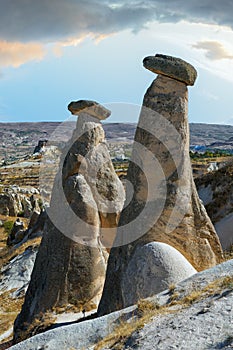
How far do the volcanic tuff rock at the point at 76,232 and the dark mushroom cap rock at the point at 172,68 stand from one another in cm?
249

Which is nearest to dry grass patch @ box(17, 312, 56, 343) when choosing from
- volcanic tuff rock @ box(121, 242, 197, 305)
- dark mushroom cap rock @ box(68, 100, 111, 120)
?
volcanic tuff rock @ box(121, 242, 197, 305)

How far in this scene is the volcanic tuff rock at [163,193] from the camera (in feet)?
23.7

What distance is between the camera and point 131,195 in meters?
7.51

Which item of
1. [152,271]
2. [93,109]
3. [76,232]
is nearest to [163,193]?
[152,271]

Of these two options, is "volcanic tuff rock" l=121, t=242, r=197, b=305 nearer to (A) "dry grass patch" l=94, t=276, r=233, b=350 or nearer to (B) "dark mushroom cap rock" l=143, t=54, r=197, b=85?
(A) "dry grass patch" l=94, t=276, r=233, b=350

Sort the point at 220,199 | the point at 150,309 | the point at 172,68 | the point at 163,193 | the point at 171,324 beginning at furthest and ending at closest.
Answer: the point at 220,199
the point at 172,68
the point at 163,193
the point at 150,309
the point at 171,324

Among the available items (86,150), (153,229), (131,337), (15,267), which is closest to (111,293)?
(153,229)

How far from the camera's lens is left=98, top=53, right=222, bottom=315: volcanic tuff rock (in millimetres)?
7227

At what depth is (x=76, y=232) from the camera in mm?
9000

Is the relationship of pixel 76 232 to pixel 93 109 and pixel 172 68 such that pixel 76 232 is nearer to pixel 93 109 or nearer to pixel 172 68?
pixel 93 109

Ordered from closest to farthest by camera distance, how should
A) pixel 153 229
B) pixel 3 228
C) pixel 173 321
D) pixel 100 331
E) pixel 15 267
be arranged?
pixel 173 321
pixel 100 331
pixel 153 229
pixel 15 267
pixel 3 228

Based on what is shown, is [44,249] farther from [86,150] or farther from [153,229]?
[153,229]

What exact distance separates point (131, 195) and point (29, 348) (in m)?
2.61

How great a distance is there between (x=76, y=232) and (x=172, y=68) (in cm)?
339
